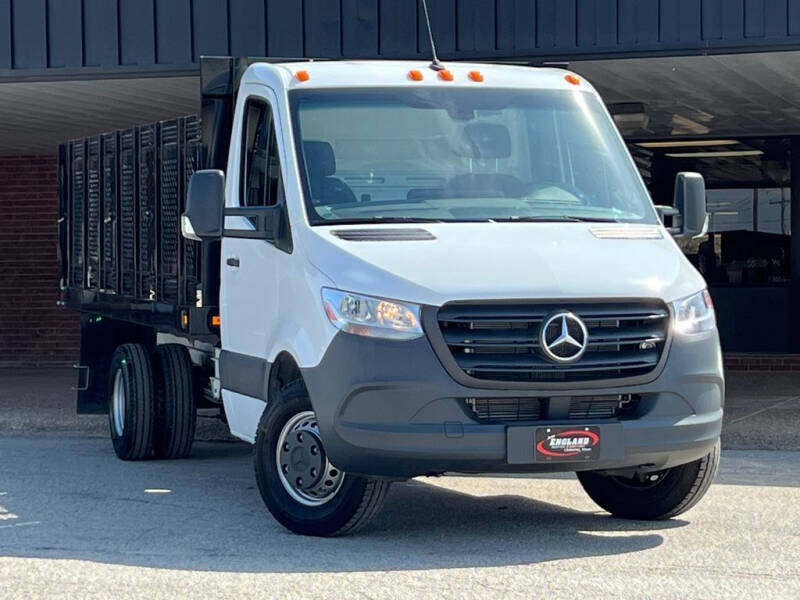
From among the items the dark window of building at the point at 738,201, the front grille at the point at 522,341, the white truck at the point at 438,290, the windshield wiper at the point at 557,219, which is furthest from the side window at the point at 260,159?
the dark window of building at the point at 738,201

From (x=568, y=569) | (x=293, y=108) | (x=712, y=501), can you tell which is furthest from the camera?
(x=712, y=501)

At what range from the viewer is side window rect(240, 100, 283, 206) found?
8617 mm

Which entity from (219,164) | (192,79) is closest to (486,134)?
(219,164)

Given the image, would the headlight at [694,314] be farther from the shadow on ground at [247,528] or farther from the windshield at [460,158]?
the shadow on ground at [247,528]

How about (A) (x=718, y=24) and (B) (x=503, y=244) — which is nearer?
(B) (x=503, y=244)

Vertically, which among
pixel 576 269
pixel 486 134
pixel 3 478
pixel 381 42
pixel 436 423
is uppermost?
pixel 381 42

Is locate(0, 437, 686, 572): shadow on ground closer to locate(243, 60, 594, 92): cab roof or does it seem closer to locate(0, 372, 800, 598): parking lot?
locate(0, 372, 800, 598): parking lot

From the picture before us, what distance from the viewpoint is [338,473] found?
7836 millimetres

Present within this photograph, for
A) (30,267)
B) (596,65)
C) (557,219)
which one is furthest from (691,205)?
(30,267)

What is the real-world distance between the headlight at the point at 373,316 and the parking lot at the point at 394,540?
1.06 meters

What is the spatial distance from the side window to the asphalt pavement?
69.9 inches

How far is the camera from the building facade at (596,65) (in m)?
13.0

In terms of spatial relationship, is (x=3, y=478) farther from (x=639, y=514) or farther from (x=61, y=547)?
(x=639, y=514)

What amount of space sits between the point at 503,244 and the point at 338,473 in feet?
4.55
